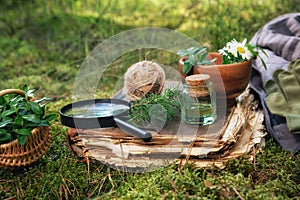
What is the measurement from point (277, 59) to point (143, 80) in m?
0.65

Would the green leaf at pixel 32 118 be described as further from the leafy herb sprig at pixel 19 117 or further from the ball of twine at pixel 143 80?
the ball of twine at pixel 143 80

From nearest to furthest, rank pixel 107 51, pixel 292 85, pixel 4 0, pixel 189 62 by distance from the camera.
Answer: pixel 189 62 < pixel 292 85 < pixel 107 51 < pixel 4 0

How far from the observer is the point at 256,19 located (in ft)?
8.68

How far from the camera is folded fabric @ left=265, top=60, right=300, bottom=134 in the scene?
53.6 inches

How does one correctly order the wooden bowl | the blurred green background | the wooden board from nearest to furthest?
the blurred green background, the wooden board, the wooden bowl

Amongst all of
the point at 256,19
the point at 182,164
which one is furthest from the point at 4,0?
the point at 182,164

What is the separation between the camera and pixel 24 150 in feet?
4.24

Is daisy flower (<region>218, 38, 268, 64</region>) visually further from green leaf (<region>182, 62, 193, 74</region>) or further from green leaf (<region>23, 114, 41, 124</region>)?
green leaf (<region>23, 114, 41, 124</region>)

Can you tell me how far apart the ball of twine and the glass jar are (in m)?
0.16

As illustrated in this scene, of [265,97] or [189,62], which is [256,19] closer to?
[265,97]

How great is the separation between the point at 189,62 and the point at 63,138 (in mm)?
572

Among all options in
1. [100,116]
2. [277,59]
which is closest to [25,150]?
[100,116]

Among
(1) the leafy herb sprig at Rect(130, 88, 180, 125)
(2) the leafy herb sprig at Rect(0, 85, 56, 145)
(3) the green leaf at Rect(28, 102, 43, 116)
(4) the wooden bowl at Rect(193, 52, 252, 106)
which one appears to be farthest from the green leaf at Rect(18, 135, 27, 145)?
(4) the wooden bowl at Rect(193, 52, 252, 106)

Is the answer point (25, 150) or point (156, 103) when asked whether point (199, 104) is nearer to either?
point (156, 103)
